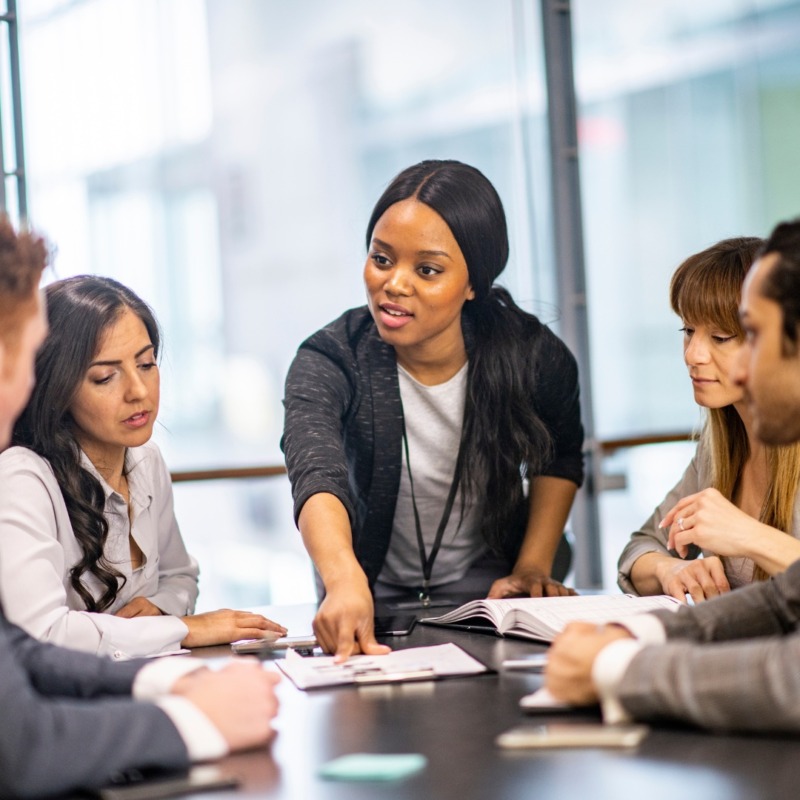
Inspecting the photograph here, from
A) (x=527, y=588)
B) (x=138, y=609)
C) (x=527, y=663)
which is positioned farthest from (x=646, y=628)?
(x=138, y=609)

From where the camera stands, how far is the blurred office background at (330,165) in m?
3.64

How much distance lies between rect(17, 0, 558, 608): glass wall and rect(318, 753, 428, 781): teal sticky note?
8.36 ft

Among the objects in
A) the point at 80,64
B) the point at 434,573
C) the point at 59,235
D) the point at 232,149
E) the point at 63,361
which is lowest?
the point at 434,573

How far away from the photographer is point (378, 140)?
3.99m

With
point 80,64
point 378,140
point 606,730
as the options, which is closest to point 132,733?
point 606,730

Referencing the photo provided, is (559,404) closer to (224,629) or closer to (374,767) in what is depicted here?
(224,629)

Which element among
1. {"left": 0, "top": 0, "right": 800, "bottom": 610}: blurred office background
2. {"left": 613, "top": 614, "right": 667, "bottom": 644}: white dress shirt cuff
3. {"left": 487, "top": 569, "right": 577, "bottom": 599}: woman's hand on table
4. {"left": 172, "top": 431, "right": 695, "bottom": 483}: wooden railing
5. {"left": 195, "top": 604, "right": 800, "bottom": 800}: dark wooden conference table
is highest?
{"left": 0, "top": 0, "right": 800, "bottom": 610}: blurred office background

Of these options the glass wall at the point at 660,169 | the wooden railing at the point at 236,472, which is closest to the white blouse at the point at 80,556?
the wooden railing at the point at 236,472

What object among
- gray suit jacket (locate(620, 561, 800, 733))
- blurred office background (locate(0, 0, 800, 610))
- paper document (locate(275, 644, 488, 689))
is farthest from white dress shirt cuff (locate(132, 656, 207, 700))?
blurred office background (locate(0, 0, 800, 610))

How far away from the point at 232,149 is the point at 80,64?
527 mm

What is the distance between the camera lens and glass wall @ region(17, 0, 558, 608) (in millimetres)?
3602

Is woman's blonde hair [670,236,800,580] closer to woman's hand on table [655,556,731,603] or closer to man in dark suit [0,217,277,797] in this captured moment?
woman's hand on table [655,556,731,603]

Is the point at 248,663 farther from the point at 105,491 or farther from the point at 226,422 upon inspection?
the point at 226,422

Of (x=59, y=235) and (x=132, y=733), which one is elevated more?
(x=59, y=235)
